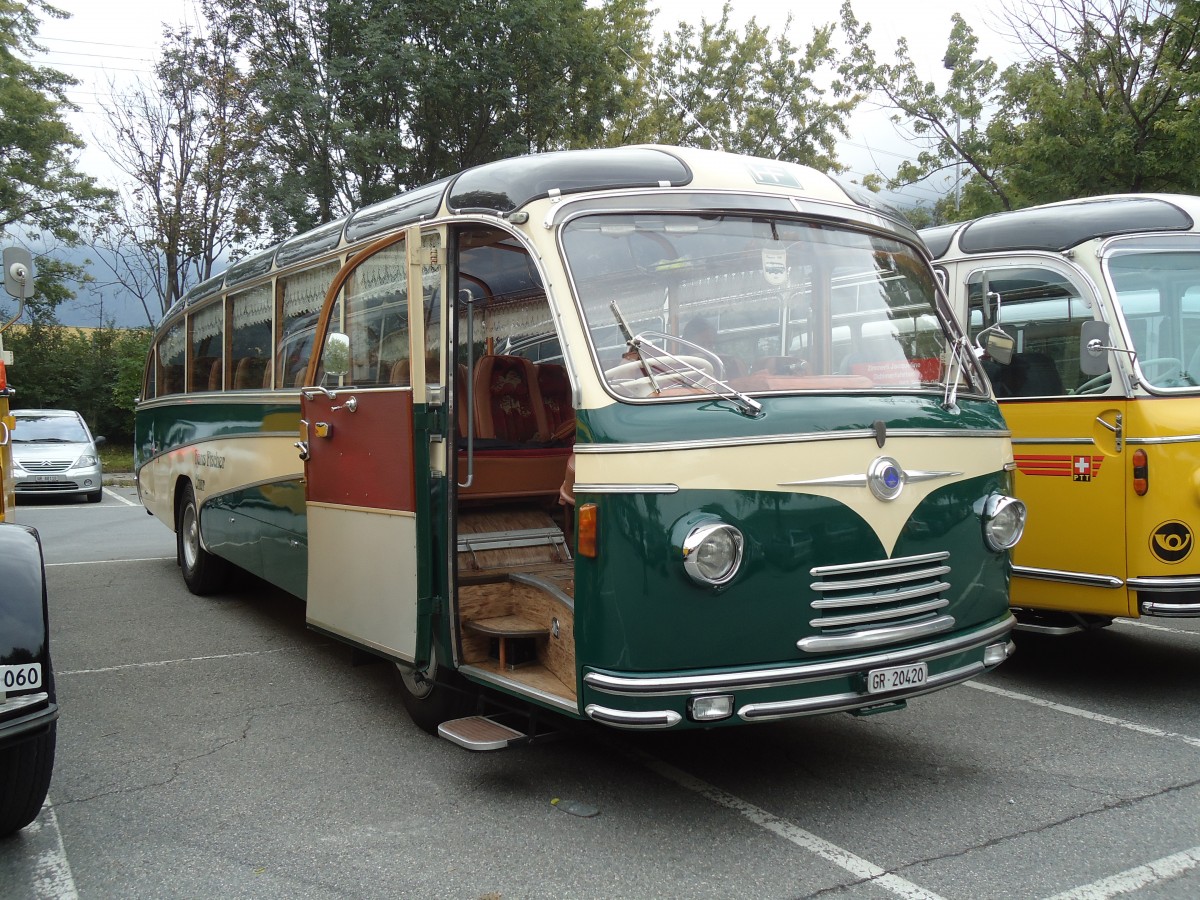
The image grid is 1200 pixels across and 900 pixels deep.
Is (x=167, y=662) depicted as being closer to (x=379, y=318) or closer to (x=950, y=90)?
(x=379, y=318)

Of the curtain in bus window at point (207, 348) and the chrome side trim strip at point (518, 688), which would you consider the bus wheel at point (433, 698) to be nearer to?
the chrome side trim strip at point (518, 688)

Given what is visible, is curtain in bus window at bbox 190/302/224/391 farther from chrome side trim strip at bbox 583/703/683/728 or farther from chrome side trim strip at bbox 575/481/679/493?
chrome side trim strip at bbox 583/703/683/728

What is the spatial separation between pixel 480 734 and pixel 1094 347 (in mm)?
3794

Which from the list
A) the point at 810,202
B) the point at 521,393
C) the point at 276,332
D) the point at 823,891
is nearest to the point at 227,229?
the point at 276,332

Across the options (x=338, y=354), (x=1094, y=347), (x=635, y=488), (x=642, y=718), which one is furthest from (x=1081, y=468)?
(x=338, y=354)

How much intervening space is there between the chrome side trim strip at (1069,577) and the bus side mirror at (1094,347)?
1.14 meters

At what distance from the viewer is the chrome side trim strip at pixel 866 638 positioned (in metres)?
4.08

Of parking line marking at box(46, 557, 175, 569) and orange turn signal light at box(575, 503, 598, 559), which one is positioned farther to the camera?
parking line marking at box(46, 557, 175, 569)

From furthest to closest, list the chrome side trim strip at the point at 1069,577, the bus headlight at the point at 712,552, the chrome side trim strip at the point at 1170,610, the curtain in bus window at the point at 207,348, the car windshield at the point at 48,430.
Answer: the car windshield at the point at 48,430 → the curtain in bus window at the point at 207,348 → the chrome side trim strip at the point at 1069,577 → the chrome side trim strip at the point at 1170,610 → the bus headlight at the point at 712,552

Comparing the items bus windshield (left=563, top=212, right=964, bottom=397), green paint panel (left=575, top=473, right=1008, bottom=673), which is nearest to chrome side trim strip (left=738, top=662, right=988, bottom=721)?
green paint panel (left=575, top=473, right=1008, bottom=673)

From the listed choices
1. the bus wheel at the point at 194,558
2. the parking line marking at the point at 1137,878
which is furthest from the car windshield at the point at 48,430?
the parking line marking at the point at 1137,878

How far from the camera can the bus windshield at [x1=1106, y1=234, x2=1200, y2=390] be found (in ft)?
19.4

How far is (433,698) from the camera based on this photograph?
5.30 metres

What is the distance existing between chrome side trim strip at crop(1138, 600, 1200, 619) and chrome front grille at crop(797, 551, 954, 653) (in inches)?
75.8
